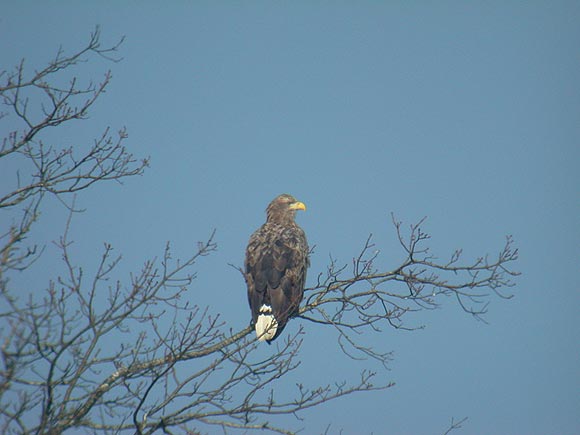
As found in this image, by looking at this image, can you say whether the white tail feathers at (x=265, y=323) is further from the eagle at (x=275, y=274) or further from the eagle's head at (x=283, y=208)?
the eagle's head at (x=283, y=208)

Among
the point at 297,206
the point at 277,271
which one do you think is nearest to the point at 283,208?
the point at 297,206

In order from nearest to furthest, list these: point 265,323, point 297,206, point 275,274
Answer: point 265,323 < point 275,274 < point 297,206

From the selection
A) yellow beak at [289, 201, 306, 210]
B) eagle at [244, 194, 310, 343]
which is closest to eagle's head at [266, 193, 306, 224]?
yellow beak at [289, 201, 306, 210]

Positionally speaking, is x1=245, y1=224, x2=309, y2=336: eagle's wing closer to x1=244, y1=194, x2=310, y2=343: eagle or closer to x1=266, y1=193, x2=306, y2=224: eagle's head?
x1=244, y1=194, x2=310, y2=343: eagle

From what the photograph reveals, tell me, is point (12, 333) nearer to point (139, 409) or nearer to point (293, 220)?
point (139, 409)

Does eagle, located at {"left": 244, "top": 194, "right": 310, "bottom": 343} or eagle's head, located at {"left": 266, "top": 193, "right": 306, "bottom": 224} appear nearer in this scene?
eagle, located at {"left": 244, "top": 194, "right": 310, "bottom": 343}

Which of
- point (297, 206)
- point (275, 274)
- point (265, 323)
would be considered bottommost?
point (265, 323)

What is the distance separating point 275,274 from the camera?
33.0 feet

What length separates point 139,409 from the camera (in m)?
6.44

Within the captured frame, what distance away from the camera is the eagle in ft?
31.4

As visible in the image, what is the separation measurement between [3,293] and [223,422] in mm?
2193

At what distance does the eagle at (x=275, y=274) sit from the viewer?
377 inches

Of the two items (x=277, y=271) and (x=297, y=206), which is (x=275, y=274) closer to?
(x=277, y=271)

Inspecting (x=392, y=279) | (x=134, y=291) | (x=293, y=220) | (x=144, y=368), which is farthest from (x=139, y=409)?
(x=293, y=220)
